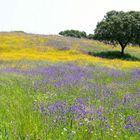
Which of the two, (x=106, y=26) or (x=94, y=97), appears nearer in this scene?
(x=94, y=97)

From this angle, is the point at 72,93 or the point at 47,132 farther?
the point at 72,93

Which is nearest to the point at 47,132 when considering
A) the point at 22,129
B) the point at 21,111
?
the point at 22,129

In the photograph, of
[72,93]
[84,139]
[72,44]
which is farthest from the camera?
[72,44]

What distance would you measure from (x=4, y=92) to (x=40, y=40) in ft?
118

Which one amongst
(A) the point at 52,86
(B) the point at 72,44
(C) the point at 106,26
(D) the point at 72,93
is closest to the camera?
(D) the point at 72,93

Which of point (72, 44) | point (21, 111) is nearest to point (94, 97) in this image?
point (21, 111)

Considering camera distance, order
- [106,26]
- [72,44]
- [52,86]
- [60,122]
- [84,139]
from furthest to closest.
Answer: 1. [72,44]
2. [106,26]
3. [52,86]
4. [60,122]
5. [84,139]

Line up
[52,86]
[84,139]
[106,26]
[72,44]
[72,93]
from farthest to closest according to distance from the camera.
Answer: [72,44]
[106,26]
[52,86]
[72,93]
[84,139]

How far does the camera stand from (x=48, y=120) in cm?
586

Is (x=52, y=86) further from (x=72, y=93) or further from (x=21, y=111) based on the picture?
(x=21, y=111)

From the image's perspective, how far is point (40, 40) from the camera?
146ft

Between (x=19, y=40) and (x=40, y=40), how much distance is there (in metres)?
A: 2.56

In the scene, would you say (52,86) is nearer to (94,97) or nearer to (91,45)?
(94,97)

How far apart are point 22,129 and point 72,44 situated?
38.5 m
